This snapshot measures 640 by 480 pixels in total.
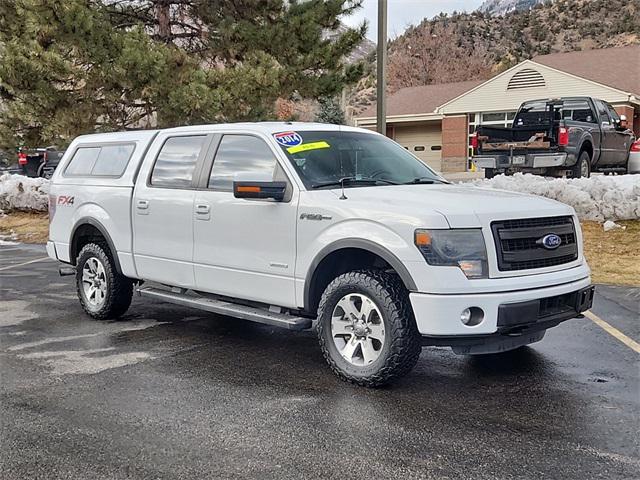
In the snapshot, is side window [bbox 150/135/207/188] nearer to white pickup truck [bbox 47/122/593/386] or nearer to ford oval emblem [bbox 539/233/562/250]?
white pickup truck [bbox 47/122/593/386]

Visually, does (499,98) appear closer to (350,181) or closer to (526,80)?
(526,80)

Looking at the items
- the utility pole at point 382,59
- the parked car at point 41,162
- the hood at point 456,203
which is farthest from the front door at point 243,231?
the parked car at point 41,162

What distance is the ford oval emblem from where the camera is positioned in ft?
15.9

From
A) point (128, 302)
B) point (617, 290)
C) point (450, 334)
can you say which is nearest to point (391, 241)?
Result: point (450, 334)

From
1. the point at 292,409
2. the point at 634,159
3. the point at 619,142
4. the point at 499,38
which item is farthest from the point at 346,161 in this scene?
the point at 499,38

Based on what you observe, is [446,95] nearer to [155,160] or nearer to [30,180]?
[30,180]

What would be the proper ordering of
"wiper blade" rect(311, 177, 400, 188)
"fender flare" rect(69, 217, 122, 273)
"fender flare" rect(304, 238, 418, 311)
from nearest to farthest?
"fender flare" rect(304, 238, 418, 311) < "wiper blade" rect(311, 177, 400, 188) < "fender flare" rect(69, 217, 122, 273)

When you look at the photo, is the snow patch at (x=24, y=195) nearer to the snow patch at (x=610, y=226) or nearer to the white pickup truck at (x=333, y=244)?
the white pickup truck at (x=333, y=244)

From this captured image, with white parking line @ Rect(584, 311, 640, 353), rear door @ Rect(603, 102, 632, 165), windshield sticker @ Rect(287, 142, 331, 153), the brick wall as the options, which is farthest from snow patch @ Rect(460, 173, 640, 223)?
the brick wall

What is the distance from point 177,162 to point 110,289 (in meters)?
1.57

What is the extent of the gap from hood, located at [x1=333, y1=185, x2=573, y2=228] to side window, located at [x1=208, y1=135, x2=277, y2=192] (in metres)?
0.81

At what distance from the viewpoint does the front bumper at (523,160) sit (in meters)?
13.5

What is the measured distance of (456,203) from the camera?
4.79 m

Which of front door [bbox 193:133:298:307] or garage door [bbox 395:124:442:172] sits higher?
garage door [bbox 395:124:442:172]
